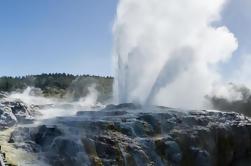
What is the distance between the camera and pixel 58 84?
5330 inches

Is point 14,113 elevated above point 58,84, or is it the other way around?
point 58,84

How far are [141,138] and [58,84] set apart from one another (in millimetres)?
85812

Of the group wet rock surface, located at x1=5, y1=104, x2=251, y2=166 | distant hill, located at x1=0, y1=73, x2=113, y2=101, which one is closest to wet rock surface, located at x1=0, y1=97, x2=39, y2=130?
wet rock surface, located at x1=5, y1=104, x2=251, y2=166

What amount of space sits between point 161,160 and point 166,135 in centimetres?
391

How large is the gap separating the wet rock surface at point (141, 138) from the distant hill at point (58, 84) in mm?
55896

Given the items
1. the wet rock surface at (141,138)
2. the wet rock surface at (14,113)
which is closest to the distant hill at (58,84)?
the wet rock surface at (14,113)

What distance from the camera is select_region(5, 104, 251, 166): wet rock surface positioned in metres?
47.5

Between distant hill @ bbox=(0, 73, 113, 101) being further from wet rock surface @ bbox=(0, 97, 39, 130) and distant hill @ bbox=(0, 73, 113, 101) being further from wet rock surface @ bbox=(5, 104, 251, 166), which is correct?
wet rock surface @ bbox=(5, 104, 251, 166)

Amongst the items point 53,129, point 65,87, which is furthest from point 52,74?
point 53,129

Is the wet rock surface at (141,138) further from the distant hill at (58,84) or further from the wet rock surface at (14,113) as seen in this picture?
the distant hill at (58,84)

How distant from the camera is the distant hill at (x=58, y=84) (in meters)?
120

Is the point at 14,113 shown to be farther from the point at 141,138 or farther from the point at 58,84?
the point at 58,84

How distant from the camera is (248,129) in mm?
60312

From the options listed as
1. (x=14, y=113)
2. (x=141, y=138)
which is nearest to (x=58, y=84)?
(x=14, y=113)
